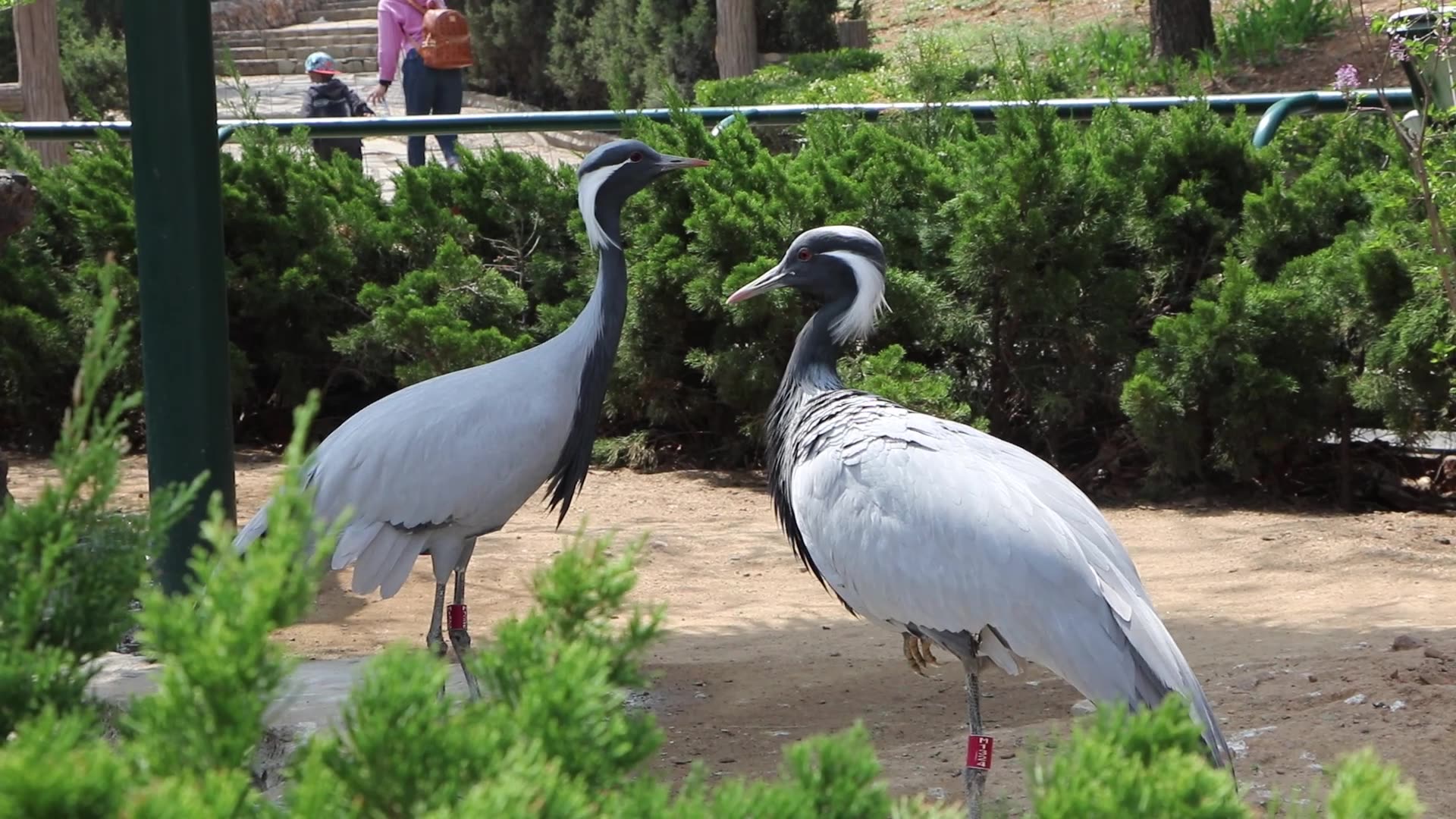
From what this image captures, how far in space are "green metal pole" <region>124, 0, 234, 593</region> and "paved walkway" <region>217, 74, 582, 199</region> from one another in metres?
5.24

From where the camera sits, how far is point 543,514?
7.50m

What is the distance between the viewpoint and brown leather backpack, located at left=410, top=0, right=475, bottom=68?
12922mm

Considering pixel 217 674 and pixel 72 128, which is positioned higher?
pixel 72 128

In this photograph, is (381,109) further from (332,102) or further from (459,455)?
(459,455)

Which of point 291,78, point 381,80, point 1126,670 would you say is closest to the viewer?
point 1126,670

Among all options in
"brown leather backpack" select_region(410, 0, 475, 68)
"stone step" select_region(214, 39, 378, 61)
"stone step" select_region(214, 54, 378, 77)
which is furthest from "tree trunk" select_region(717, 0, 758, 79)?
"stone step" select_region(214, 39, 378, 61)

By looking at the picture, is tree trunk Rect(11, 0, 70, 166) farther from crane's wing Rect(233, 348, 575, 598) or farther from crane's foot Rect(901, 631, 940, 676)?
crane's foot Rect(901, 631, 940, 676)

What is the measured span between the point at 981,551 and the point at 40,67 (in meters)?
10.7

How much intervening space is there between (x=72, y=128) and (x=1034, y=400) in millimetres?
5681

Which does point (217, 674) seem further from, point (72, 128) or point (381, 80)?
point (381, 80)

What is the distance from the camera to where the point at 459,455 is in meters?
4.97

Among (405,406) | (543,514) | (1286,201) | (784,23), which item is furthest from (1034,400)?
(784,23)

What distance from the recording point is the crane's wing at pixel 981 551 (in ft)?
12.8

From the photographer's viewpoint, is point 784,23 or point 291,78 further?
point 291,78
